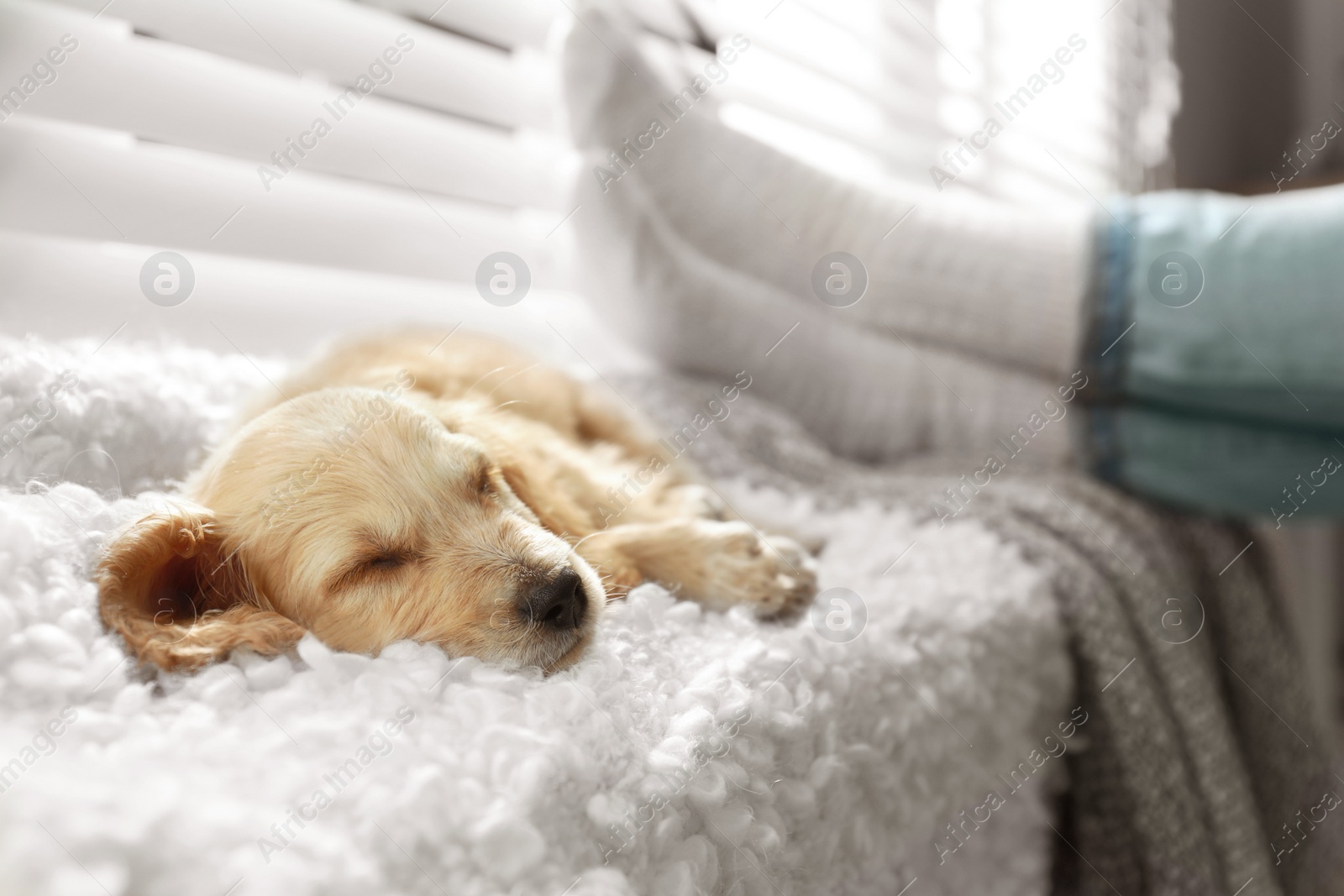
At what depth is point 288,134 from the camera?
859mm

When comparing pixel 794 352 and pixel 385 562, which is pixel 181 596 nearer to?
pixel 385 562

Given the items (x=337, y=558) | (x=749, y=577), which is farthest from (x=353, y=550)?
(x=749, y=577)

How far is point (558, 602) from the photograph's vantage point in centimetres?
53

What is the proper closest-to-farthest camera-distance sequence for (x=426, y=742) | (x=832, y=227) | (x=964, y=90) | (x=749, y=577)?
(x=426, y=742) → (x=749, y=577) → (x=832, y=227) → (x=964, y=90)

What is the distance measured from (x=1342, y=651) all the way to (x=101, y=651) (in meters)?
3.49

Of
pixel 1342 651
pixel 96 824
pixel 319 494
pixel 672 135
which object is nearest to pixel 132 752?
pixel 96 824

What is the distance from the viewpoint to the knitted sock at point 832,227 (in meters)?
1.08

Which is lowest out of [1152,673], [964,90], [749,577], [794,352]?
[749,577]

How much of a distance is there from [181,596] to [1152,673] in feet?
2.92

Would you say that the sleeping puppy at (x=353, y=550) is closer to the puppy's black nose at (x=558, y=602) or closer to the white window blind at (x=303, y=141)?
the puppy's black nose at (x=558, y=602)

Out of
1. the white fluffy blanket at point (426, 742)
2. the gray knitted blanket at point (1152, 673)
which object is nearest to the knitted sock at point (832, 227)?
the gray knitted blanket at point (1152, 673)

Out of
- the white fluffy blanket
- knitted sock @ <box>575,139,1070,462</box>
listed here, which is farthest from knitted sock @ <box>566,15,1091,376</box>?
the white fluffy blanket

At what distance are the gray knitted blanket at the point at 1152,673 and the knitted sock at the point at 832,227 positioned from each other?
19 cm

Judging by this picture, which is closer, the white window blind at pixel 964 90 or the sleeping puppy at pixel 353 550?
the sleeping puppy at pixel 353 550
